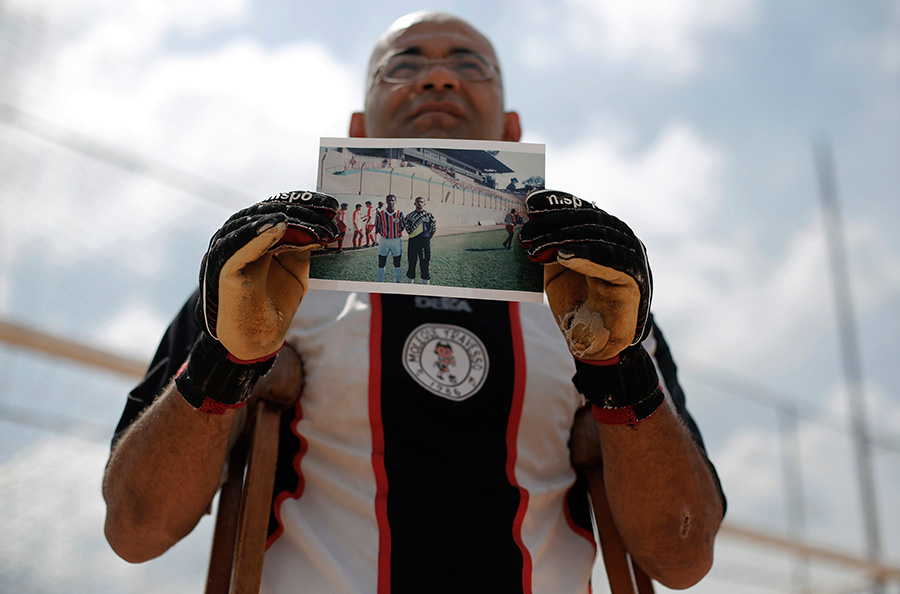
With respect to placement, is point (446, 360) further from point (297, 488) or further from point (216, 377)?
point (216, 377)

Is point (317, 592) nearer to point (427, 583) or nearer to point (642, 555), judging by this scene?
point (427, 583)

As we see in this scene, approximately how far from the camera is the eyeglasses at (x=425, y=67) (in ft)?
6.38

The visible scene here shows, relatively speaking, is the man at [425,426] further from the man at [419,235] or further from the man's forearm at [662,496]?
the man at [419,235]

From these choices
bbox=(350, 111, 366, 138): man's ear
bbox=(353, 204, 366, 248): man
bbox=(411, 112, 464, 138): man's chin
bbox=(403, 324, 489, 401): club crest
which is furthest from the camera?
bbox=(350, 111, 366, 138): man's ear

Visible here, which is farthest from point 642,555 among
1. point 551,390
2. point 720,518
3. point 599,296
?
point 599,296

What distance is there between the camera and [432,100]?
185 cm

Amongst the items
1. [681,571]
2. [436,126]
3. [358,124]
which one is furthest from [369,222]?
[358,124]

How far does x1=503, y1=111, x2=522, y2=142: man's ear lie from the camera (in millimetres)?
2209

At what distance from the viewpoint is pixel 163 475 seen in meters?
1.26

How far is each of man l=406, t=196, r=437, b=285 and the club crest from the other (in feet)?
0.97

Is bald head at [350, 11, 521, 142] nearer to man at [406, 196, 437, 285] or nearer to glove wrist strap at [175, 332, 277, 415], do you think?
man at [406, 196, 437, 285]

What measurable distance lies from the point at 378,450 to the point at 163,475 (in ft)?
1.25

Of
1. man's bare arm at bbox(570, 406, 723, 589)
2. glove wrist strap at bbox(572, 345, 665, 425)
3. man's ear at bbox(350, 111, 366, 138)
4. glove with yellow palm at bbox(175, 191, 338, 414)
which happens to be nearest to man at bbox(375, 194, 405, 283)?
glove with yellow palm at bbox(175, 191, 338, 414)

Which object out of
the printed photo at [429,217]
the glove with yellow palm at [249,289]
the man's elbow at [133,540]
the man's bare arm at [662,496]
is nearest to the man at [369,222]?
the printed photo at [429,217]
